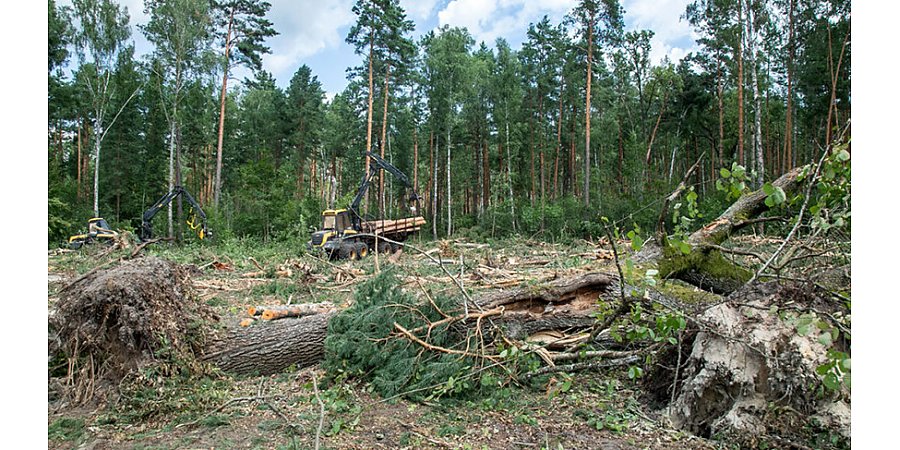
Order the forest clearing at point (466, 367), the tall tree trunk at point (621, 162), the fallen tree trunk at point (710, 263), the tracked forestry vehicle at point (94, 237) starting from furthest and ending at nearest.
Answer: the tall tree trunk at point (621, 162) → the tracked forestry vehicle at point (94, 237) → the fallen tree trunk at point (710, 263) → the forest clearing at point (466, 367)

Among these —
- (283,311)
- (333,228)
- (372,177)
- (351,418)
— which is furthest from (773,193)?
(372,177)

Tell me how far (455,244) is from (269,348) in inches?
410

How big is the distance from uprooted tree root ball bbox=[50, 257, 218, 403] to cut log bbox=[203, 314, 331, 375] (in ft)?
1.06

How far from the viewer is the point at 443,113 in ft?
77.0

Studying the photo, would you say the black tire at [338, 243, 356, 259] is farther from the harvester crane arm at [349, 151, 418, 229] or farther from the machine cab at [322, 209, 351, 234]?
the harvester crane arm at [349, 151, 418, 229]

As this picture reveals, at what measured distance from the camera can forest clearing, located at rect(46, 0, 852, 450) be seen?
8.66 ft

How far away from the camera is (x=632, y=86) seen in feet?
81.7

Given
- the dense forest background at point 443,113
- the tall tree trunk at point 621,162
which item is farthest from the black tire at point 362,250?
the tall tree trunk at point 621,162

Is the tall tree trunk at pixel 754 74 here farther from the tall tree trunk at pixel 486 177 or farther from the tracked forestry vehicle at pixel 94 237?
the tracked forestry vehicle at pixel 94 237

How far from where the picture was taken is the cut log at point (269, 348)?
150 inches

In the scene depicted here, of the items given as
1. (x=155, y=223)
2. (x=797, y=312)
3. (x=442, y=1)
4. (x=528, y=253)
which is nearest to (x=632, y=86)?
(x=528, y=253)

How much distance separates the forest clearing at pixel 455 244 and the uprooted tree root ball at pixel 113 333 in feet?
0.06
